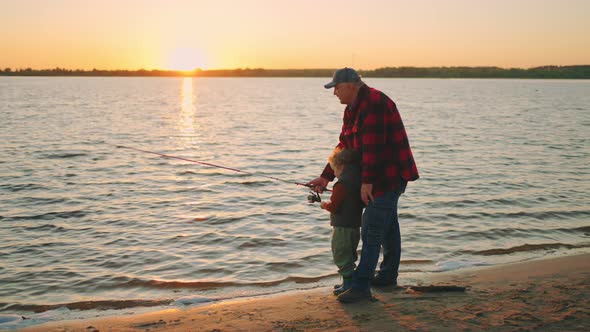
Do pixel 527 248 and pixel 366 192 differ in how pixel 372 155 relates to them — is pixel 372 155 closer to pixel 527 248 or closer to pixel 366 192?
pixel 366 192

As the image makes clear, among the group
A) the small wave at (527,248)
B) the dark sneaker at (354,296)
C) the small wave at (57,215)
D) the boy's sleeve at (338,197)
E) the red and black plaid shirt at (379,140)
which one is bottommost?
the small wave at (57,215)

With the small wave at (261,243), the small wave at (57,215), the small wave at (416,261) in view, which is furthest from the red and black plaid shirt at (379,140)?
the small wave at (57,215)

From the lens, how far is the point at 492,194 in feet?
37.7

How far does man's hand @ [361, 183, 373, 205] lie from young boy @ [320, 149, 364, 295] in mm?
175

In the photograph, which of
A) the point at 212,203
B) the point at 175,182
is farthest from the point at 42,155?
the point at 212,203

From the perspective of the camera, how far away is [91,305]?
593 cm

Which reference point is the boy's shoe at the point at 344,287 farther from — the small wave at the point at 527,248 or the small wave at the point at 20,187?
the small wave at the point at 20,187

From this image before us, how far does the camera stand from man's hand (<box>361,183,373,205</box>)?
497 centimetres

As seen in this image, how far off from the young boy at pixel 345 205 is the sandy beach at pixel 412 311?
0.48 metres

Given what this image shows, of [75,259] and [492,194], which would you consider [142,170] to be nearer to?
[75,259]

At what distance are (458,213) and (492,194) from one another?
1.89 metres

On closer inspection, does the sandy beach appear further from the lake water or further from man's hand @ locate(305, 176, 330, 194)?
man's hand @ locate(305, 176, 330, 194)

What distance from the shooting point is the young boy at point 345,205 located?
5.17 metres

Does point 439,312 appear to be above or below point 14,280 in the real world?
above
